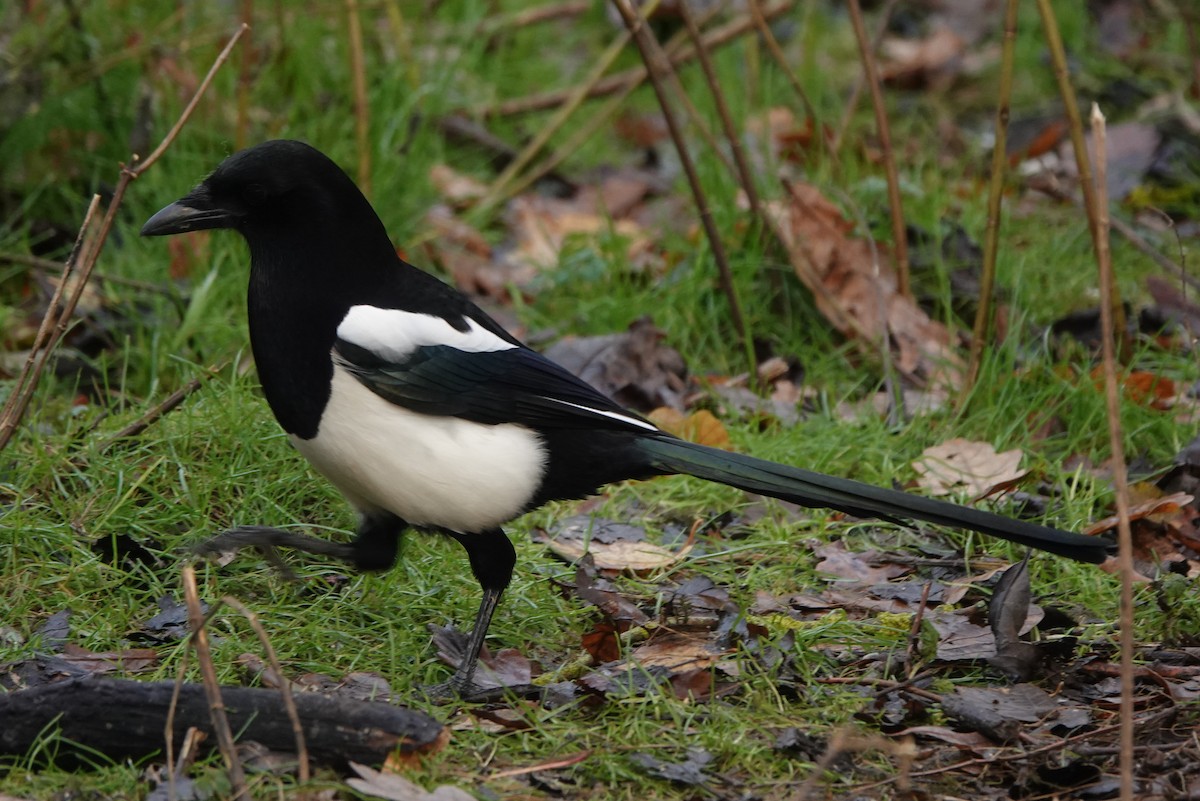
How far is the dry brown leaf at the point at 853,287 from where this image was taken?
139 inches

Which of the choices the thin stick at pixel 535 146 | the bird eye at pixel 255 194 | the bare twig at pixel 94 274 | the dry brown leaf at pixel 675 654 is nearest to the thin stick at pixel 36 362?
the bird eye at pixel 255 194

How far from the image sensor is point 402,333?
2346 millimetres

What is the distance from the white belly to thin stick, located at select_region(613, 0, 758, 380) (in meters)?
1.13

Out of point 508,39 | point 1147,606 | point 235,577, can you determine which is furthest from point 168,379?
point 508,39

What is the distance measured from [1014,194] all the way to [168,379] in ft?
8.58

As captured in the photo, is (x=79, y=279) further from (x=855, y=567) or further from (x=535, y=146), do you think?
(x=535, y=146)

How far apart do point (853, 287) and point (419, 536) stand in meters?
1.39

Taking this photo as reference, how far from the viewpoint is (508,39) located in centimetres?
533

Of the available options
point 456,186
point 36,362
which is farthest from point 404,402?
point 456,186

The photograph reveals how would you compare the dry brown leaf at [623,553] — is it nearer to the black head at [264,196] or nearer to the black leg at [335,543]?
the black leg at [335,543]

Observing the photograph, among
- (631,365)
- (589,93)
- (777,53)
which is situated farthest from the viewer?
(589,93)

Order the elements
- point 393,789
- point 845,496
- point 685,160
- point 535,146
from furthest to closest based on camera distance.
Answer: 1. point 535,146
2. point 685,160
3. point 845,496
4. point 393,789

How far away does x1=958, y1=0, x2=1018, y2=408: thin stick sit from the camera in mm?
2988

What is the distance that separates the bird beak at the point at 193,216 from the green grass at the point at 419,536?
0.53 m
